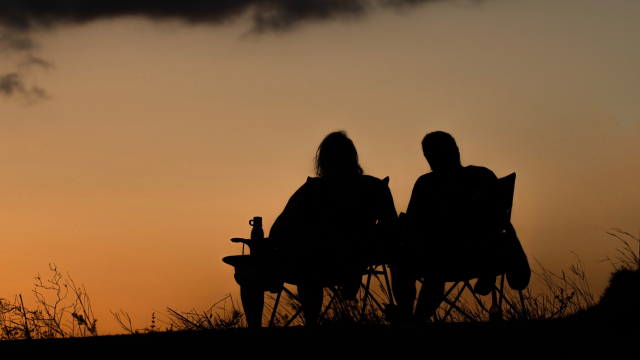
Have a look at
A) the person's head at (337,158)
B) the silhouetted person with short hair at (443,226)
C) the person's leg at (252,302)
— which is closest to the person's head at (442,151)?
the silhouetted person with short hair at (443,226)

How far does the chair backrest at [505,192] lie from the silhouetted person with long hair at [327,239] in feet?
2.28

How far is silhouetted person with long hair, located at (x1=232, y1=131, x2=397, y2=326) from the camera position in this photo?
3979mm

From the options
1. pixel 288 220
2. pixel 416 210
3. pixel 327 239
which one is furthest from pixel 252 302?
pixel 416 210

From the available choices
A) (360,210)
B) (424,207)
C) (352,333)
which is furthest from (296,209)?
(352,333)

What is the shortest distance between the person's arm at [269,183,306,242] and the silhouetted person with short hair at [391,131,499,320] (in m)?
0.70

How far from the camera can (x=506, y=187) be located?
404 centimetres

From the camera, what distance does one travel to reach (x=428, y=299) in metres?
4.19

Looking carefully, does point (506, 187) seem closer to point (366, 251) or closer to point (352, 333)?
point (366, 251)

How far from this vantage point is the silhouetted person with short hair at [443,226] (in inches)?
159

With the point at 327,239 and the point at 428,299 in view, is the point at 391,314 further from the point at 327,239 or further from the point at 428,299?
the point at 327,239

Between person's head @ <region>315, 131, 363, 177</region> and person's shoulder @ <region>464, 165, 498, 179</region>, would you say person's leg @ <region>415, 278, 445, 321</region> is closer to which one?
person's shoulder @ <region>464, 165, 498, 179</region>

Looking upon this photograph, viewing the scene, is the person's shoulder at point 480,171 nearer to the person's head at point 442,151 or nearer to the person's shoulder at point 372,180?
the person's head at point 442,151

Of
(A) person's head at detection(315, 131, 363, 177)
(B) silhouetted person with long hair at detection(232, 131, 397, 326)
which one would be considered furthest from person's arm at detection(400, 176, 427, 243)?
(A) person's head at detection(315, 131, 363, 177)

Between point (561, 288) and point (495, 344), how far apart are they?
1.97 m
